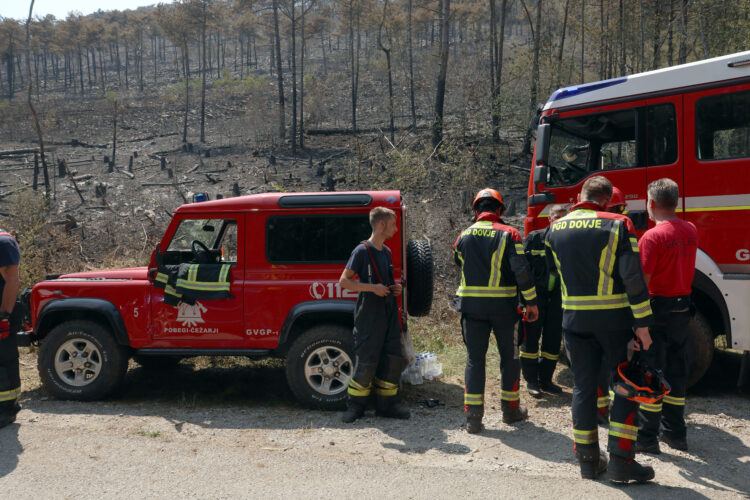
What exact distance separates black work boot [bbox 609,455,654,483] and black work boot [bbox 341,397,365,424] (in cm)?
223

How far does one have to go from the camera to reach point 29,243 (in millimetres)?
12172

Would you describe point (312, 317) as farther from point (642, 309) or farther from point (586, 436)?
point (642, 309)

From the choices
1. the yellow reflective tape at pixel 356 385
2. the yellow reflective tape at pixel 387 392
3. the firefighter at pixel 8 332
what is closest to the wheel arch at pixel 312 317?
the yellow reflective tape at pixel 356 385

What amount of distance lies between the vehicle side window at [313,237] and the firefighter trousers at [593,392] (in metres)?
2.33

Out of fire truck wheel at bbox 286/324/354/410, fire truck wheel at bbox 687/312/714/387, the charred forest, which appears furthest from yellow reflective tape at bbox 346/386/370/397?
the charred forest

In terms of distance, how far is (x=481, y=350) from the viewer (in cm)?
488

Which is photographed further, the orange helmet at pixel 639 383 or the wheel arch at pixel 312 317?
the wheel arch at pixel 312 317

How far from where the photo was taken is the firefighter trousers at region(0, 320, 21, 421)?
17.1 ft

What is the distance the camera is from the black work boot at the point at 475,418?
490cm

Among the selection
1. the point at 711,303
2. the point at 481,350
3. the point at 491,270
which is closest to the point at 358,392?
the point at 481,350

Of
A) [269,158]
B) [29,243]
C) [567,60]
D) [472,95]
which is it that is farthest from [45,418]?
[269,158]

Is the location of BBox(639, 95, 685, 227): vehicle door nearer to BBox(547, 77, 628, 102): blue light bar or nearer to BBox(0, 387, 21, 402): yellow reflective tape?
BBox(547, 77, 628, 102): blue light bar

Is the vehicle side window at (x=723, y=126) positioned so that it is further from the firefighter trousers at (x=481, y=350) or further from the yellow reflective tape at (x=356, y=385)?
the yellow reflective tape at (x=356, y=385)

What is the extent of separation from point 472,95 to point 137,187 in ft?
58.4
